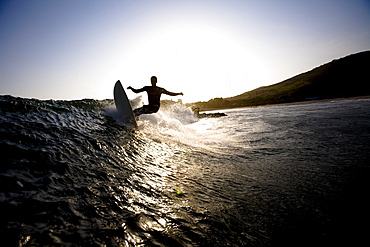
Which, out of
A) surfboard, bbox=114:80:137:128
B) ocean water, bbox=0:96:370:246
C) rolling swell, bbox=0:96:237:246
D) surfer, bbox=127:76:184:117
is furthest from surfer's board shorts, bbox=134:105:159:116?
rolling swell, bbox=0:96:237:246

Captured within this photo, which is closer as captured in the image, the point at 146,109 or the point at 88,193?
the point at 88,193

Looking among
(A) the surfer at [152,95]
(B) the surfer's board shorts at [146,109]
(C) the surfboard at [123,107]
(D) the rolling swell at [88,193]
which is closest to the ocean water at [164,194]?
(D) the rolling swell at [88,193]

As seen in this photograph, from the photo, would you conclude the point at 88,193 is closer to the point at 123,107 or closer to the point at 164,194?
the point at 164,194

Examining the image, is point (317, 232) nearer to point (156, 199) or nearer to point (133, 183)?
point (156, 199)

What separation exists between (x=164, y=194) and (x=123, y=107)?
6.87 meters

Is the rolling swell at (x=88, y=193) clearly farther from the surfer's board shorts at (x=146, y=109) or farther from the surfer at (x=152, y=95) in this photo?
the surfer at (x=152, y=95)

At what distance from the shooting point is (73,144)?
4.34 metres

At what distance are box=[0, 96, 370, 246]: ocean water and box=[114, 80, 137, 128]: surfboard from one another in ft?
10.3

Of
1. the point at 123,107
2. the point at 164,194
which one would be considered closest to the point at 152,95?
the point at 123,107

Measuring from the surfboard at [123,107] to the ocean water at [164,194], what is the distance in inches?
124

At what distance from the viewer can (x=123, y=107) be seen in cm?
890

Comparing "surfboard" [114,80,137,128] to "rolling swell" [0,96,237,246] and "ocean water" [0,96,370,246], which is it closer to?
"ocean water" [0,96,370,246]

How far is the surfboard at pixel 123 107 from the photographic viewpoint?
27.6ft

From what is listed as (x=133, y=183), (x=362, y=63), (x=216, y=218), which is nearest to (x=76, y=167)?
(x=133, y=183)
